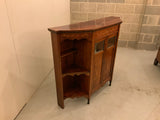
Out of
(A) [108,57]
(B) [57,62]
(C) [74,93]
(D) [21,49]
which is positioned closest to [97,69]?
(A) [108,57]

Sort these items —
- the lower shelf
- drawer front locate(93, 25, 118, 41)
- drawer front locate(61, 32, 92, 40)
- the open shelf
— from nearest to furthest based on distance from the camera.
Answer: drawer front locate(61, 32, 92, 40), drawer front locate(93, 25, 118, 41), the open shelf, the lower shelf

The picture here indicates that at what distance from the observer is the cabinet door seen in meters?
1.92

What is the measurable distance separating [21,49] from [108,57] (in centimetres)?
123

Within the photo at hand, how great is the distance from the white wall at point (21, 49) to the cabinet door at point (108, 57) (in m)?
1.07

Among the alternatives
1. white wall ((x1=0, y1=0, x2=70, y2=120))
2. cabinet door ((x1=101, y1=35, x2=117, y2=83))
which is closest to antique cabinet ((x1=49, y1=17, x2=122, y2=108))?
cabinet door ((x1=101, y1=35, x2=117, y2=83))

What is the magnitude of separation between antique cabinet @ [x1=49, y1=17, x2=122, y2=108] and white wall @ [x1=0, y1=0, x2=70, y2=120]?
488 mm

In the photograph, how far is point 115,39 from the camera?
2.04 metres

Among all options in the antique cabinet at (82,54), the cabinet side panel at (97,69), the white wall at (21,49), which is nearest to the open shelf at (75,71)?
the antique cabinet at (82,54)

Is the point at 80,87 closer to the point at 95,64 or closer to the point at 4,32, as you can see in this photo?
the point at 95,64

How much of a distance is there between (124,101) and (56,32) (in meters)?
1.45

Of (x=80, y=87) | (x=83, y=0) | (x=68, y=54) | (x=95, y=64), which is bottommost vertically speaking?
(x=80, y=87)

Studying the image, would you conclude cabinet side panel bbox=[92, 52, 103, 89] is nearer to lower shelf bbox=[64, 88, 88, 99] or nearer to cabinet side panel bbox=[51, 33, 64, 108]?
lower shelf bbox=[64, 88, 88, 99]

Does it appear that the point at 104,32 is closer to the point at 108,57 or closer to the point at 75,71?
the point at 108,57

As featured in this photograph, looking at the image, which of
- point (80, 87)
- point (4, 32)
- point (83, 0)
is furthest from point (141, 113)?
point (83, 0)
